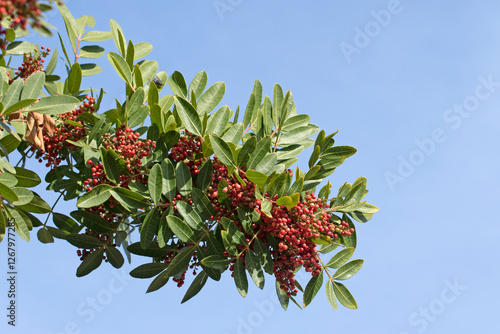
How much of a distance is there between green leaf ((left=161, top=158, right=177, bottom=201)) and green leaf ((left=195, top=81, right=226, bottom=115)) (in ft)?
1.70

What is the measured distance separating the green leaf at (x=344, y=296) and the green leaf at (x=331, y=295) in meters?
0.02

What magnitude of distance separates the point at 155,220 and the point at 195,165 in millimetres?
379

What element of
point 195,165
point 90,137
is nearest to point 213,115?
point 195,165

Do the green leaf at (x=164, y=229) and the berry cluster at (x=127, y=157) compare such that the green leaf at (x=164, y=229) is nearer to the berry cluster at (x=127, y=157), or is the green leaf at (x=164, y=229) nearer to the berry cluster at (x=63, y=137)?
the berry cluster at (x=127, y=157)

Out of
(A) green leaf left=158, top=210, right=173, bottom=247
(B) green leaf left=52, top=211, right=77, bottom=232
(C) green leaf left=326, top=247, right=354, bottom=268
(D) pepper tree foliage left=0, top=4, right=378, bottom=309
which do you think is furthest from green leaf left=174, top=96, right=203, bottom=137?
(B) green leaf left=52, top=211, right=77, bottom=232

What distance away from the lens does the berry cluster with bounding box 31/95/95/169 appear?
117 inches

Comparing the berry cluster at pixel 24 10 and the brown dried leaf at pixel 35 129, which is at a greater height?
the berry cluster at pixel 24 10

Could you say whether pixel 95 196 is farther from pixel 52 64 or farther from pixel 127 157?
pixel 52 64

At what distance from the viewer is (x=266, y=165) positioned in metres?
2.62

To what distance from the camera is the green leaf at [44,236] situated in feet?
10.5

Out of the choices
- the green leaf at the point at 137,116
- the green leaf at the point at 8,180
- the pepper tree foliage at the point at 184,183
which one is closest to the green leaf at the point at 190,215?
the pepper tree foliage at the point at 184,183

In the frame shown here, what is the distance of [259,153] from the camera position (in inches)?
103

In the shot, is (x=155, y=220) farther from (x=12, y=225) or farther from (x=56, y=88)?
(x=56, y=88)

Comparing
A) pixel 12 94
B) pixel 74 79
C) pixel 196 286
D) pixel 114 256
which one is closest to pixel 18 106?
pixel 12 94
